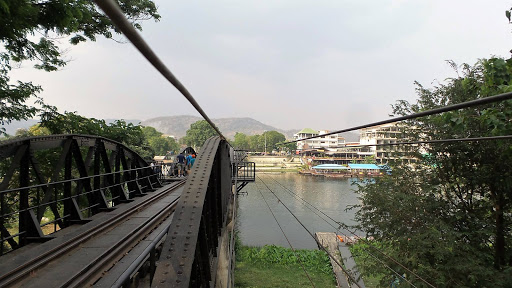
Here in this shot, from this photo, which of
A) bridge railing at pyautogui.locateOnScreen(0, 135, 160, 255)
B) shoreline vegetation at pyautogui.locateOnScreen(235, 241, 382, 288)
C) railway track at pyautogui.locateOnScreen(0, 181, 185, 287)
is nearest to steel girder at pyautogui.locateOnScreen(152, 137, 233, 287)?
railway track at pyautogui.locateOnScreen(0, 181, 185, 287)

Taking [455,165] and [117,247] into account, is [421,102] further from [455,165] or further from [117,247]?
[117,247]

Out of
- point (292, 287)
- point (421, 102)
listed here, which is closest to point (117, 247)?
point (421, 102)

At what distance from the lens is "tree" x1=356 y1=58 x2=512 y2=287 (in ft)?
28.7

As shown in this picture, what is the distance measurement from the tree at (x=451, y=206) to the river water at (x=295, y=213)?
8.11m

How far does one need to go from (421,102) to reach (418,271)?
258 inches

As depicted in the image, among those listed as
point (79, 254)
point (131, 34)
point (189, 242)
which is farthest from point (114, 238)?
point (131, 34)

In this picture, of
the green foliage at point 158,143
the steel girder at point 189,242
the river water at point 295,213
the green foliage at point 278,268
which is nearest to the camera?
the steel girder at point 189,242

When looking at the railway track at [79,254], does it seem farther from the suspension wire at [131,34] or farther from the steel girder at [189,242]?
the suspension wire at [131,34]

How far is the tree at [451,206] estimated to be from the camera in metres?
8.76

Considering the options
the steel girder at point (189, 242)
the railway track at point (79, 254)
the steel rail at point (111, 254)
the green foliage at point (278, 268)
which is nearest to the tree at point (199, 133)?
the green foliage at point (278, 268)

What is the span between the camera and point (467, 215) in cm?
974

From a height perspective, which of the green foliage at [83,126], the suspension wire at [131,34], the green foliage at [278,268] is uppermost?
the green foliage at [83,126]

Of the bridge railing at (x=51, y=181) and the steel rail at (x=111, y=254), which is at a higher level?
the bridge railing at (x=51, y=181)

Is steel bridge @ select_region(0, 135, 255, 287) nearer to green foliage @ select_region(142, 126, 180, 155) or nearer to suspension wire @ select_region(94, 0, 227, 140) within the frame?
suspension wire @ select_region(94, 0, 227, 140)
